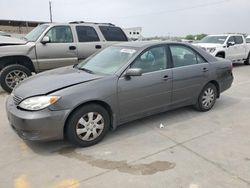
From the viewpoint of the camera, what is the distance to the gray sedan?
11.9ft

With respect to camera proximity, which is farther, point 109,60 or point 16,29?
point 16,29

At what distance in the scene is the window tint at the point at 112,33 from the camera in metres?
8.55

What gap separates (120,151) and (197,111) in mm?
2386

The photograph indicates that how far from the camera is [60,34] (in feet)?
25.5

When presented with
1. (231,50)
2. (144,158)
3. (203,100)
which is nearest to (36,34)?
(203,100)

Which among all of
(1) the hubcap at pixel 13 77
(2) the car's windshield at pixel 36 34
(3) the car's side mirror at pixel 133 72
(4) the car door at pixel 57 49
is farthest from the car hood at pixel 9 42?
(3) the car's side mirror at pixel 133 72

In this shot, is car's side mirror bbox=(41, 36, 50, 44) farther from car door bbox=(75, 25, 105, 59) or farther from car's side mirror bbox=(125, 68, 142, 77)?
car's side mirror bbox=(125, 68, 142, 77)

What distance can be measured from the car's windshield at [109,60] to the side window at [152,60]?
170 mm

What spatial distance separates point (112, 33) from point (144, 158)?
19.3 ft

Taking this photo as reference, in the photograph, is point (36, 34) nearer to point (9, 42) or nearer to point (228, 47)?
point (9, 42)

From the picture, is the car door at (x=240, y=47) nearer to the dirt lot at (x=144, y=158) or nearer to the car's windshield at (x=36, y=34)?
the dirt lot at (x=144, y=158)

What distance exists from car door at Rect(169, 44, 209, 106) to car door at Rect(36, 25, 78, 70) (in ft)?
12.6

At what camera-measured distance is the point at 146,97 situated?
445cm

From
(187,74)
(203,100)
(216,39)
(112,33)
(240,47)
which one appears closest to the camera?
(187,74)
